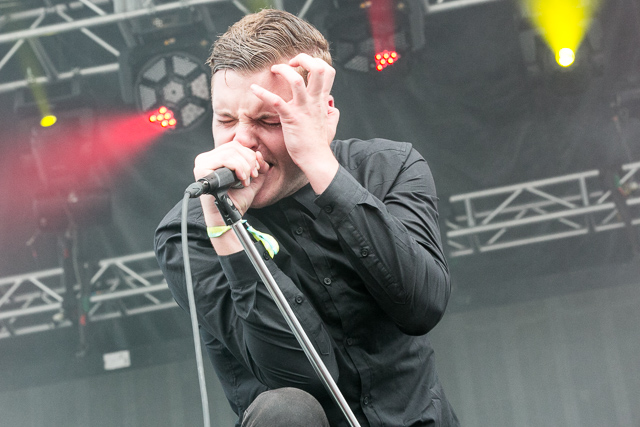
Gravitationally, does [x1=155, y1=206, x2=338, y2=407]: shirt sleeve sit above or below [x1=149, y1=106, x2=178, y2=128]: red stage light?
above

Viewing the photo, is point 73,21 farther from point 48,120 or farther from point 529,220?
point 529,220

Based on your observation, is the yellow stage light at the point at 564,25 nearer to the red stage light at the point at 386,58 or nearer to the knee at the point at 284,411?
the red stage light at the point at 386,58

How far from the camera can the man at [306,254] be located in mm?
→ 1165

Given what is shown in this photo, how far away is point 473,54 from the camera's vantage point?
3531 millimetres

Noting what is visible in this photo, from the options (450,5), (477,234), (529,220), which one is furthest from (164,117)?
(529,220)

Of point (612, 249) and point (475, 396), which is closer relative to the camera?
point (475, 396)

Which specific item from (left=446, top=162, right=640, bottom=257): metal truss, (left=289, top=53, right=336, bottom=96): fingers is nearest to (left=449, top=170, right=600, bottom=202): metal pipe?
(left=446, top=162, right=640, bottom=257): metal truss

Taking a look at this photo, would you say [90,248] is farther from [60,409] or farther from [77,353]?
[60,409]

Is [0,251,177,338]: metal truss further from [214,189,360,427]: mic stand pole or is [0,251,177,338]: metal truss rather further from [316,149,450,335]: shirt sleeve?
[214,189,360,427]: mic stand pole

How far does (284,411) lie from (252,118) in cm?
53

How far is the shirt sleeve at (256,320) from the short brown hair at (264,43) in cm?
33

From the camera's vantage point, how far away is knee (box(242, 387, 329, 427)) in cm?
108

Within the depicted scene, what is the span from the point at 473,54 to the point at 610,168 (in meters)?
0.90

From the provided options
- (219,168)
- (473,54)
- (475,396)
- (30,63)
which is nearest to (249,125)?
(219,168)
